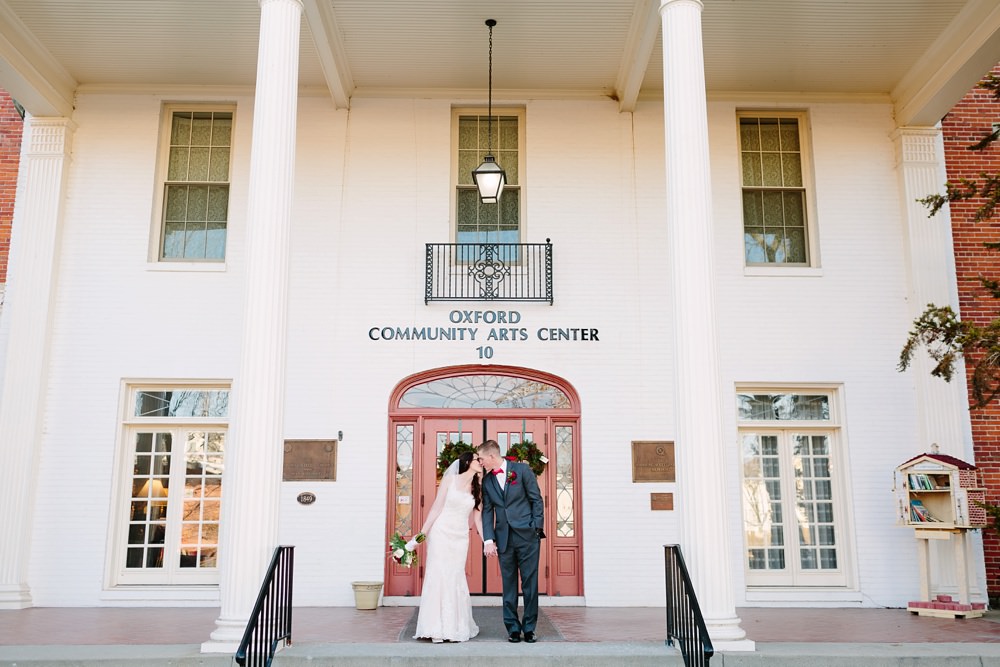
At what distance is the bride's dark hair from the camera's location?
859 cm

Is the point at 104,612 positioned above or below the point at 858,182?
below

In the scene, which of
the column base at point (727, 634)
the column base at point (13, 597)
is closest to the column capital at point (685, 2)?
the column base at point (727, 634)

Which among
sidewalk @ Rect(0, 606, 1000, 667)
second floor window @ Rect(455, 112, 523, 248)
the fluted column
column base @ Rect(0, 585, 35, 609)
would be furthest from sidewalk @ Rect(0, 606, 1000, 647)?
second floor window @ Rect(455, 112, 523, 248)

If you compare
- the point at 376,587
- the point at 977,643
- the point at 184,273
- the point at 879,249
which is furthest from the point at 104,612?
the point at 879,249

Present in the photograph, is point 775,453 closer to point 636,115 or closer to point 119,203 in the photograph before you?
point 636,115

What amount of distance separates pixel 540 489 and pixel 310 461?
9.45ft

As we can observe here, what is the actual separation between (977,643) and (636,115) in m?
7.49

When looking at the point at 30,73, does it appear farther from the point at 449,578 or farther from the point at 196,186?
the point at 449,578

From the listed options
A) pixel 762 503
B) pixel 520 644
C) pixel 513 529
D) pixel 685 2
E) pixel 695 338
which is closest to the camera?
pixel 520 644

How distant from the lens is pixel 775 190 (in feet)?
40.4

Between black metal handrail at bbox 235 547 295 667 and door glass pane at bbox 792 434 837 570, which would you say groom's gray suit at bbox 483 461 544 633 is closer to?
black metal handrail at bbox 235 547 295 667

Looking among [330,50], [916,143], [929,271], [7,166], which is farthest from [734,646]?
[7,166]

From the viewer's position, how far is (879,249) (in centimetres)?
1199

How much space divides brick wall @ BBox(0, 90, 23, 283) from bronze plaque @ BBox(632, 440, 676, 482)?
842 centimetres
